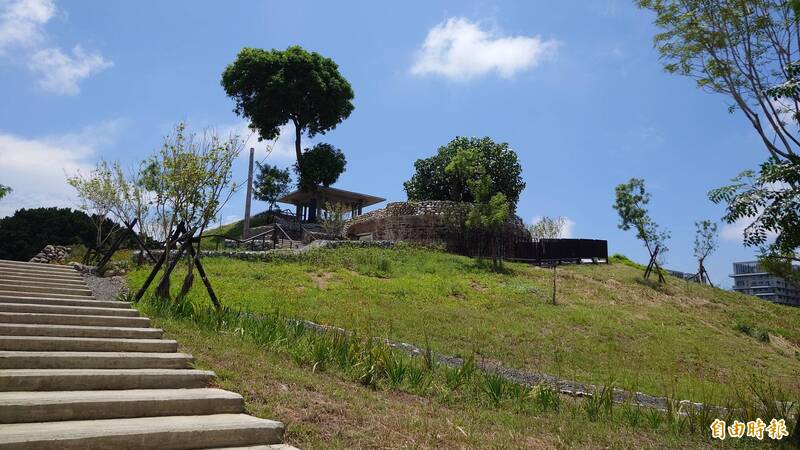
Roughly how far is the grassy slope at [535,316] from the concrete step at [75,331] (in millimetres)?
4372

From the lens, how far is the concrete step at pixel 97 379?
168 inches

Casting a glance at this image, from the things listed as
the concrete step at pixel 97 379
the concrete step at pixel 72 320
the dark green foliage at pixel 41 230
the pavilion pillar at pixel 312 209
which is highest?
Answer: the pavilion pillar at pixel 312 209

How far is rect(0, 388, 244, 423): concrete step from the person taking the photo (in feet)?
12.2

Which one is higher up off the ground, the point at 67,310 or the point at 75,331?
the point at 67,310

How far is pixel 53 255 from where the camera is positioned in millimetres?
20156

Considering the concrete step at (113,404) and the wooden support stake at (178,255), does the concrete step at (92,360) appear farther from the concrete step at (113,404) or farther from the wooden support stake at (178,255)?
the wooden support stake at (178,255)

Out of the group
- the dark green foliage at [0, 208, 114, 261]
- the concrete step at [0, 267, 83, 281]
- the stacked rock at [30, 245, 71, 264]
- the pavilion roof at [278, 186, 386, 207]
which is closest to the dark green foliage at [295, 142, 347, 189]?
the pavilion roof at [278, 186, 386, 207]

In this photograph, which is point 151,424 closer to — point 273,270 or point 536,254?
point 273,270

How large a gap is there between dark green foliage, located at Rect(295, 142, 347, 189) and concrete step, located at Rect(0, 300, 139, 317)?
3028cm

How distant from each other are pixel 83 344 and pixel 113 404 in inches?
82.8

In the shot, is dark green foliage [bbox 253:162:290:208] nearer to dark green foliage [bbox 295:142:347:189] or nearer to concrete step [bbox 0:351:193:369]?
dark green foliage [bbox 295:142:347:189]

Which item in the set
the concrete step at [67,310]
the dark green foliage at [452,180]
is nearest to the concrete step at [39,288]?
the concrete step at [67,310]

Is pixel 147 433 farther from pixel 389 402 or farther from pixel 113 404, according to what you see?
pixel 389 402

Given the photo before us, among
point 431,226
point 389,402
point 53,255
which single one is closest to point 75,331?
point 389,402
